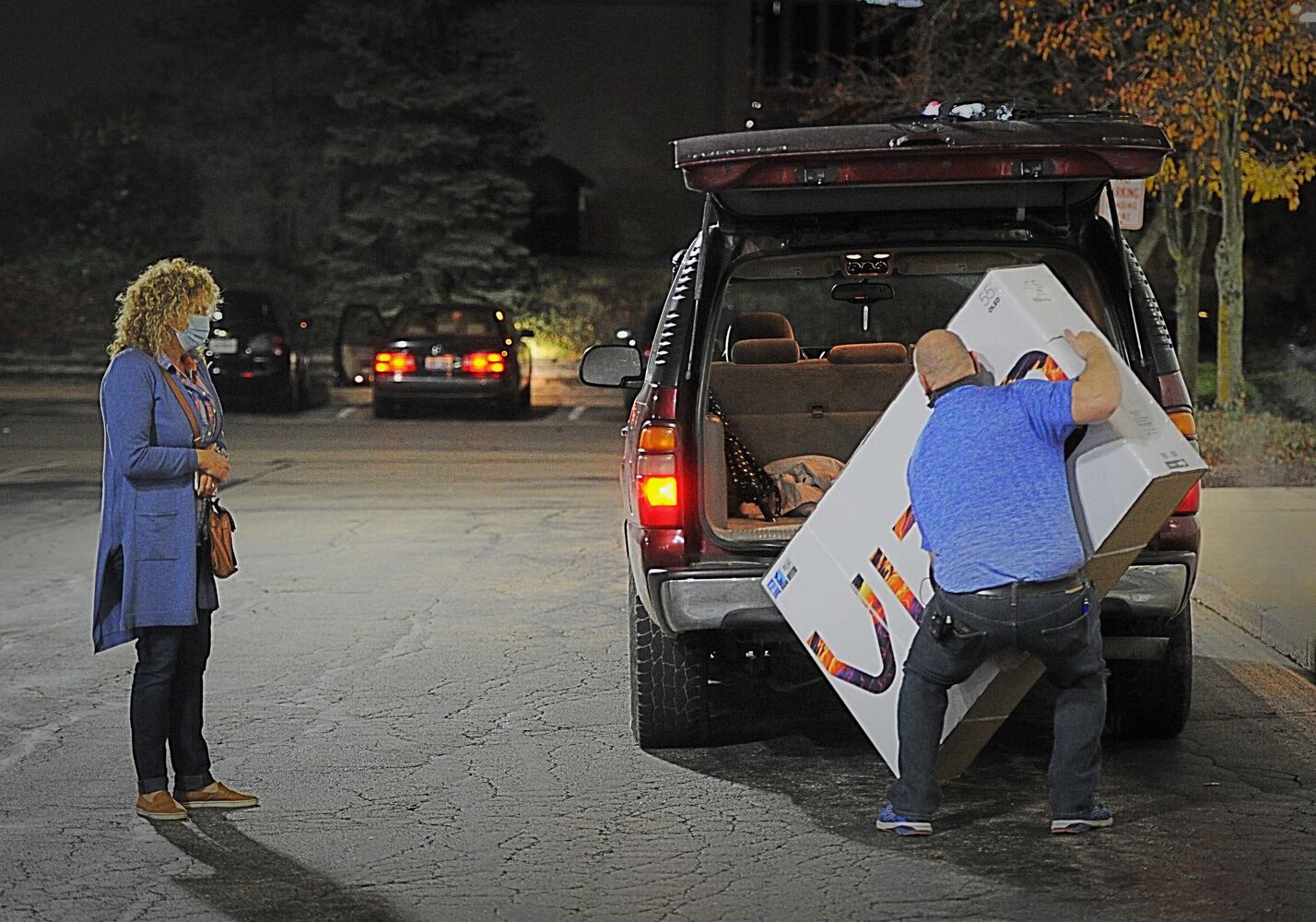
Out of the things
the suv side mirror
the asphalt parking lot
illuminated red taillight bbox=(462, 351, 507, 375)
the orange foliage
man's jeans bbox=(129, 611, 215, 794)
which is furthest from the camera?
illuminated red taillight bbox=(462, 351, 507, 375)

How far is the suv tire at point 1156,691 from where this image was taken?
7234 mm

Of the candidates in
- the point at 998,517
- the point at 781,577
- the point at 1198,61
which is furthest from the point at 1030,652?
the point at 1198,61

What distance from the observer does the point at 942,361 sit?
586cm

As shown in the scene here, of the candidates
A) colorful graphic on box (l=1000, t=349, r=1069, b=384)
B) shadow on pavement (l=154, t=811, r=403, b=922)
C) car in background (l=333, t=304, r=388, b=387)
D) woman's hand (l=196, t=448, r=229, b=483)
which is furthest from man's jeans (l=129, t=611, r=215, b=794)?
car in background (l=333, t=304, r=388, b=387)

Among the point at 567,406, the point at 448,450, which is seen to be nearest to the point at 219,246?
the point at 567,406

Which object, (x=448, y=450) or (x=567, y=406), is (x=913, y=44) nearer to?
(x=567, y=406)

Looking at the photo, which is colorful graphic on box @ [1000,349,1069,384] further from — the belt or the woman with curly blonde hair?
the woman with curly blonde hair

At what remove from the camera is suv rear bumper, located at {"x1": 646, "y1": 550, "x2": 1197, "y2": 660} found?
22.0ft

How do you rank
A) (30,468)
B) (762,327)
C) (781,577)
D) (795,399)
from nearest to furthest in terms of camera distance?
(781,577)
(795,399)
(762,327)
(30,468)

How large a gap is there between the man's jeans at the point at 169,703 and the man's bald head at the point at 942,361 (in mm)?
2522

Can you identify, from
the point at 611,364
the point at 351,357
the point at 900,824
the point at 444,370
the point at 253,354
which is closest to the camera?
the point at 900,824

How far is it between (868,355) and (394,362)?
1631 centimetres

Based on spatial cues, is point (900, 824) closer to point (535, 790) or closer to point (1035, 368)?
point (535, 790)

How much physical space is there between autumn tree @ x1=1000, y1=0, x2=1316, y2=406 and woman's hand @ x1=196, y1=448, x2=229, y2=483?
13.8 m
